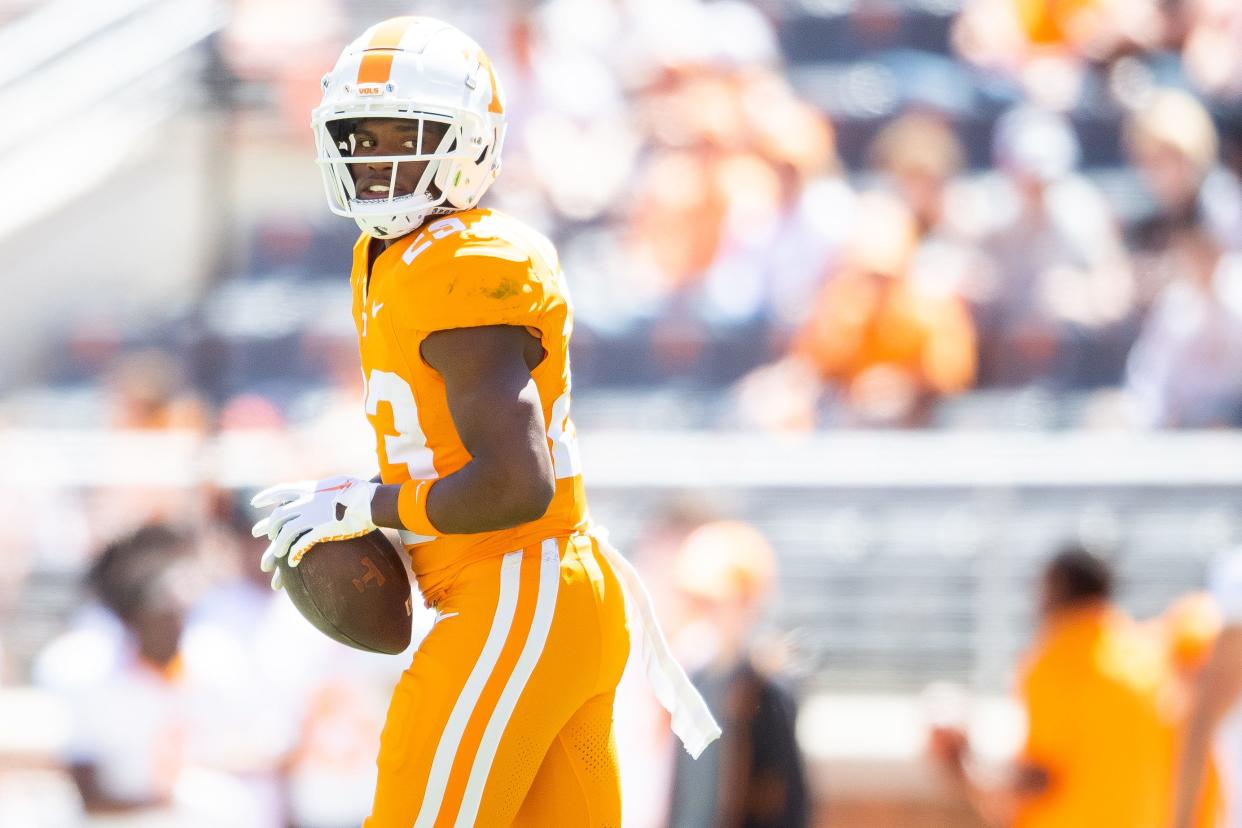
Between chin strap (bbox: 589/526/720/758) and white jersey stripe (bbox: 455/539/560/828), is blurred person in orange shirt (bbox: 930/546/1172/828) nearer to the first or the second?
chin strap (bbox: 589/526/720/758)

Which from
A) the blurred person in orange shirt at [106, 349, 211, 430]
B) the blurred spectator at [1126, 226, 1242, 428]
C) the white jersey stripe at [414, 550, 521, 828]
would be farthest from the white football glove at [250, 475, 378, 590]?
the blurred spectator at [1126, 226, 1242, 428]

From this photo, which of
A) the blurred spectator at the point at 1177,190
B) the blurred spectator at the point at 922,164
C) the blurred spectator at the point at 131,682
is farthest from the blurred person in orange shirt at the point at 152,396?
the blurred spectator at the point at 1177,190

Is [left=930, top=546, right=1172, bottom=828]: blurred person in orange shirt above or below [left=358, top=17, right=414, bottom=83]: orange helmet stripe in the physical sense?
below

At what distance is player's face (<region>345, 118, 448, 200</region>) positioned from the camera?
8.71ft

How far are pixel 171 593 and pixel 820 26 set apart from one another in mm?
4991

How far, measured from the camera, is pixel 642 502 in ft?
16.5

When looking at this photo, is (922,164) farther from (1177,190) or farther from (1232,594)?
(1232,594)

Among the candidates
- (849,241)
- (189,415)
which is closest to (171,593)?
(189,415)

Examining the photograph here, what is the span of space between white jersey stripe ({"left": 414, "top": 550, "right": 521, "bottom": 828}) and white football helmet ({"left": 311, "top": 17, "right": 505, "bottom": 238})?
61 cm

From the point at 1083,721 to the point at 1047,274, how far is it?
2.85 metres

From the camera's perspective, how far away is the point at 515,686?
256cm

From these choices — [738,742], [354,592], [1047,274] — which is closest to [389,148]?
[354,592]

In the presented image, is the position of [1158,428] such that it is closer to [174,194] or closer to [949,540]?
[949,540]

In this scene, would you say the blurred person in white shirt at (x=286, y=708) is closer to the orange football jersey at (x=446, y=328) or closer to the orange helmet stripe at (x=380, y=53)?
the orange football jersey at (x=446, y=328)
